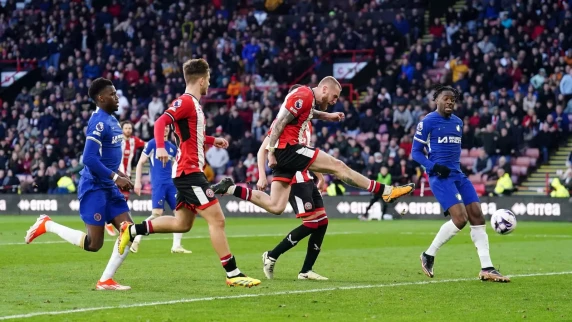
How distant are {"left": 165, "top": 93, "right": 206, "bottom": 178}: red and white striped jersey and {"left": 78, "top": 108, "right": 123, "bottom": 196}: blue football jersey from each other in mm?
828

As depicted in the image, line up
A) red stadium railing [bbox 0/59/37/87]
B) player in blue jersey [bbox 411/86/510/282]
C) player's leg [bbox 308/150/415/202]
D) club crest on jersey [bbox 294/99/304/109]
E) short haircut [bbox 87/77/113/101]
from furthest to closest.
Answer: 1. red stadium railing [bbox 0/59/37/87]
2. player in blue jersey [bbox 411/86/510/282]
3. club crest on jersey [bbox 294/99/304/109]
4. player's leg [bbox 308/150/415/202]
5. short haircut [bbox 87/77/113/101]

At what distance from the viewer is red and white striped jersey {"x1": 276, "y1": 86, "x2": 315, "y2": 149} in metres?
12.7

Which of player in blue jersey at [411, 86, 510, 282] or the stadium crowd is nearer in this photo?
player in blue jersey at [411, 86, 510, 282]

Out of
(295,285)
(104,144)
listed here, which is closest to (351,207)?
(295,285)

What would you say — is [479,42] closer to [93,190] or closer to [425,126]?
[425,126]

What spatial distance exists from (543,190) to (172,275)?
19449mm

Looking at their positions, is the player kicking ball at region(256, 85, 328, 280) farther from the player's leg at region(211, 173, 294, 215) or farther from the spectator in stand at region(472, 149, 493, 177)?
the spectator in stand at region(472, 149, 493, 177)

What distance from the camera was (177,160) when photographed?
38.0 ft

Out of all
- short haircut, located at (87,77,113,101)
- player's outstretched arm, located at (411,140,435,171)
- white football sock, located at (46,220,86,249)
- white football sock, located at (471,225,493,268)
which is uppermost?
short haircut, located at (87,77,113,101)

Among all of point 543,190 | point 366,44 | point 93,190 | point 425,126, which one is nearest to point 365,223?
point 543,190

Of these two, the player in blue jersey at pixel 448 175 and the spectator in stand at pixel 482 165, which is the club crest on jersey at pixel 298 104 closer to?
the player in blue jersey at pixel 448 175

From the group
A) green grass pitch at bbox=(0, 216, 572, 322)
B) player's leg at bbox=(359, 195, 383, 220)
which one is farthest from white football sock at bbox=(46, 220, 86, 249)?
player's leg at bbox=(359, 195, 383, 220)

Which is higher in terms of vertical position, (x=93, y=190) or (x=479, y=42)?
(x=479, y=42)

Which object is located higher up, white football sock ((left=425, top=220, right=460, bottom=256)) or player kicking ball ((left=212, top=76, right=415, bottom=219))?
player kicking ball ((left=212, top=76, right=415, bottom=219))
